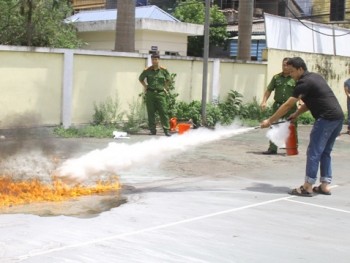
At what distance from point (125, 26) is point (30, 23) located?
255 centimetres

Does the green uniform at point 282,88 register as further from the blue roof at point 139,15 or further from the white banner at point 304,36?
the blue roof at point 139,15

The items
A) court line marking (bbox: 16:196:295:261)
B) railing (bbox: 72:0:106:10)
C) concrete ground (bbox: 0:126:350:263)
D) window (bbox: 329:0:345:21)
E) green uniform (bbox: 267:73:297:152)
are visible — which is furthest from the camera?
railing (bbox: 72:0:106:10)

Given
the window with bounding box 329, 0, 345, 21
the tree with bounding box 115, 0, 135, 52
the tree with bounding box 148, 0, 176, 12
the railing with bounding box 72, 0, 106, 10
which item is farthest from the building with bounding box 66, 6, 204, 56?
the window with bounding box 329, 0, 345, 21

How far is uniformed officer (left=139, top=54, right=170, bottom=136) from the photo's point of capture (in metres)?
12.7

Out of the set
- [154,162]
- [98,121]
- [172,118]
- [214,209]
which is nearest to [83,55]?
[98,121]

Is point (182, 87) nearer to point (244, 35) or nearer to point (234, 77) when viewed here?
point (234, 77)

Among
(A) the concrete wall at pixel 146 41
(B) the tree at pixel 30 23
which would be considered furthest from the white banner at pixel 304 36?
(B) the tree at pixel 30 23

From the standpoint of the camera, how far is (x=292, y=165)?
9.95m

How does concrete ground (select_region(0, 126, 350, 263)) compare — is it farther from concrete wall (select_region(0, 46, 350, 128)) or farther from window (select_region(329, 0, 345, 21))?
window (select_region(329, 0, 345, 21))

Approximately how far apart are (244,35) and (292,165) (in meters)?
10.2

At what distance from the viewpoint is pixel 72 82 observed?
13.0 meters

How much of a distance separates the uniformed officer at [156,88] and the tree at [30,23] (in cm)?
376

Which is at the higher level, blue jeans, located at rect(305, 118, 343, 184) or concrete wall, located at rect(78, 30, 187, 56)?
concrete wall, located at rect(78, 30, 187, 56)

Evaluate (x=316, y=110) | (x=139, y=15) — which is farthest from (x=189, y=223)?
(x=139, y=15)
